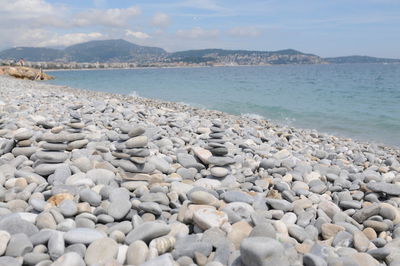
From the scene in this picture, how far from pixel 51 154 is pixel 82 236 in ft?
5.83

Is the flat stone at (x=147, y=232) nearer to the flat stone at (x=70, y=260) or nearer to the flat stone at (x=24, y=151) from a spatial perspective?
the flat stone at (x=70, y=260)

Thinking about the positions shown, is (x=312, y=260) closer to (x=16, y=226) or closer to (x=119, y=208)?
(x=119, y=208)

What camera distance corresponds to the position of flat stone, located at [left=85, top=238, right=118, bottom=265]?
98.9 inches

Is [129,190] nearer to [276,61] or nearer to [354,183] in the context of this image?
[354,183]

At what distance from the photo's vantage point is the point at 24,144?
4.71 meters

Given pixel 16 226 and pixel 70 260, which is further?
pixel 16 226

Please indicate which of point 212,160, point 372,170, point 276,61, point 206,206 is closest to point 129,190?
point 206,206

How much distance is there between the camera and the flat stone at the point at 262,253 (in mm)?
2363

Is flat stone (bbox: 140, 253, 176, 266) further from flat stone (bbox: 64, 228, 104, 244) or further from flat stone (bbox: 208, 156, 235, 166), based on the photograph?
flat stone (bbox: 208, 156, 235, 166)

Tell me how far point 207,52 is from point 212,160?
16731 centimetres

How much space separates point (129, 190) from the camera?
3836 millimetres

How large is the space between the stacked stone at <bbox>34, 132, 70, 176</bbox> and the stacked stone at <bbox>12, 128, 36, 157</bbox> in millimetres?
152

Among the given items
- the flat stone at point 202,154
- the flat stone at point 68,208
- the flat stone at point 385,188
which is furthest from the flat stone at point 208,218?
the flat stone at point 385,188

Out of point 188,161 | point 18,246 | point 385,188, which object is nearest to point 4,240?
point 18,246
